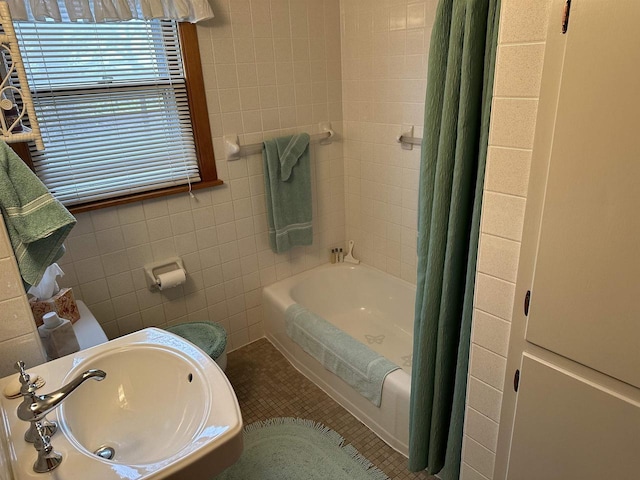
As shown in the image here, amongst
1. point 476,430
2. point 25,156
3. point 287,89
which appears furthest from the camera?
point 287,89

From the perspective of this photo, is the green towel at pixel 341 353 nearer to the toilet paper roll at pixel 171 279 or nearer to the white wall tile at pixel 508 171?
the toilet paper roll at pixel 171 279

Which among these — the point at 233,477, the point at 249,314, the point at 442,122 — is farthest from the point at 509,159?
the point at 249,314

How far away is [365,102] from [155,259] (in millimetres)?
1466

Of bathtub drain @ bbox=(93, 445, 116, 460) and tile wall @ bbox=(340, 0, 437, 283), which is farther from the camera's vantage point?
tile wall @ bbox=(340, 0, 437, 283)

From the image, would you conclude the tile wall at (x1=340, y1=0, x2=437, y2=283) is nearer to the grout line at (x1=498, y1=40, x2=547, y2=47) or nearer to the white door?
the grout line at (x1=498, y1=40, x2=547, y2=47)

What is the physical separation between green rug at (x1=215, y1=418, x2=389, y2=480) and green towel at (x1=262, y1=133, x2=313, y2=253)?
3.29 ft

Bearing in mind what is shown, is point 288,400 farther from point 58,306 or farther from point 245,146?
point 245,146

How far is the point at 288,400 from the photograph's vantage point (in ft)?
7.60

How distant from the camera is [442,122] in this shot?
1.25 meters

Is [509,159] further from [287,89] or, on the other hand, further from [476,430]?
[287,89]

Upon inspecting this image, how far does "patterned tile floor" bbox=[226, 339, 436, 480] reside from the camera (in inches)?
77.5

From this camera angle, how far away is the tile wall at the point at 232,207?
2154 mm

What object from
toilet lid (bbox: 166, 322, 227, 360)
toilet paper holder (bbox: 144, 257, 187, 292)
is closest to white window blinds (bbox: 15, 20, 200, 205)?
toilet paper holder (bbox: 144, 257, 187, 292)

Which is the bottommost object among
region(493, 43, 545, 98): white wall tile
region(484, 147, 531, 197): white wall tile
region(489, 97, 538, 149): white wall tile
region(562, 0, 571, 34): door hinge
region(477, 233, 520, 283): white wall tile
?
region(477, 233, 520, 283): white wall tile
